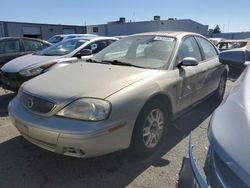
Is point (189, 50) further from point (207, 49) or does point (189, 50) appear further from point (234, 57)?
point (234, 57)

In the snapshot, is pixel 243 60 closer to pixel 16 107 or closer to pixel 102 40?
pixel 16 107

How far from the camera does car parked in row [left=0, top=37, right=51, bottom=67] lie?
7.85 m

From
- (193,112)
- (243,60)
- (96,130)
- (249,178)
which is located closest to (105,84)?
(96,130)

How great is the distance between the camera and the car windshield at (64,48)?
6660 mm

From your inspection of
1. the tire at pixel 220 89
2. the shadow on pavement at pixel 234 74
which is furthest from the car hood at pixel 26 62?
the shadow on pavement at pixel 234 74

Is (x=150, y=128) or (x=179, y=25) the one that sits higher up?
(x=179, y=25)

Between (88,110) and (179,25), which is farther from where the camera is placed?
(179,25)

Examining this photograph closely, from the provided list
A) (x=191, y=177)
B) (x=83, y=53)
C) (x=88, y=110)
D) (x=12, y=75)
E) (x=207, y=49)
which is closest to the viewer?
(x=191, y=177)

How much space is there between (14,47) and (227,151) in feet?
27.0

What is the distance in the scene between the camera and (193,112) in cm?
512

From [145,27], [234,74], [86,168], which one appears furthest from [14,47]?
[145,27]

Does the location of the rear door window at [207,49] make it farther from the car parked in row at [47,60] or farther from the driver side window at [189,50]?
the car parked in row at [47,60]

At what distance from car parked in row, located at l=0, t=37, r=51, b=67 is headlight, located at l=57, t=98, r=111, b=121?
598cm

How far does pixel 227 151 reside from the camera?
1.23m
